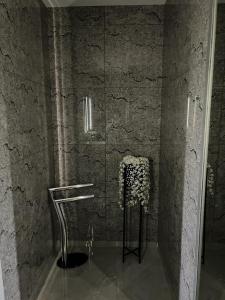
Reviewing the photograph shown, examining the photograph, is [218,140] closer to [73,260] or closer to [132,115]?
[132,115]

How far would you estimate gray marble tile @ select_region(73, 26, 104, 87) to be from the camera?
7.84 feet

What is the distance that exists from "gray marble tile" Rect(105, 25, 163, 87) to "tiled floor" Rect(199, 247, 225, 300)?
1.71 metres

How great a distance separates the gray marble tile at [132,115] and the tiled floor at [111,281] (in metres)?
1.21

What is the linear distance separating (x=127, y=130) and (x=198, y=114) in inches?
49.7

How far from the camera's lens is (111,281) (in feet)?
7.25

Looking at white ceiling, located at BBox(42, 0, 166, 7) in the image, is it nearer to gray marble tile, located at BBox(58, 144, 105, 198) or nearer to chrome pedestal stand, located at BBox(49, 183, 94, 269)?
gray marble tile, located at BBox(58, 144, 105, 198)

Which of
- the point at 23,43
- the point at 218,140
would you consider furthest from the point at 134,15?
the point at 218,140

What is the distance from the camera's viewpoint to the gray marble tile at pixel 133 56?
2371 mm

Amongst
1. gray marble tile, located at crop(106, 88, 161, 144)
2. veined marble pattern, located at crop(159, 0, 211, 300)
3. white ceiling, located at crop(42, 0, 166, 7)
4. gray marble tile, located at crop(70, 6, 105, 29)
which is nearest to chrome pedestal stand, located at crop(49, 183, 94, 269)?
gray marble tile, located at crop(106, 88, 161, 144)

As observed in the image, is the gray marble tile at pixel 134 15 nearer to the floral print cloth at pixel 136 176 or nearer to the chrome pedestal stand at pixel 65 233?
the floral print cloth at pixel 136 176

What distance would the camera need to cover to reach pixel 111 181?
260 centimetres

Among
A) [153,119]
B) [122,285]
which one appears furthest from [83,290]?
[153,119]

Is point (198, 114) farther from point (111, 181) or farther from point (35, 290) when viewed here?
point (35, 290)

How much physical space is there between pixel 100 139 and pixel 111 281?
1.32 meters
